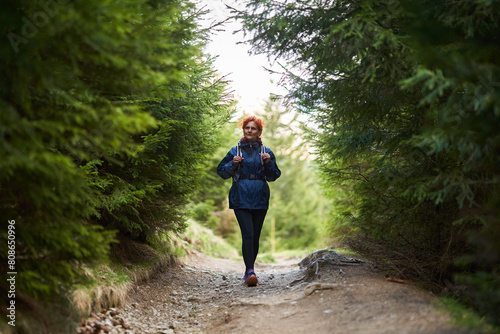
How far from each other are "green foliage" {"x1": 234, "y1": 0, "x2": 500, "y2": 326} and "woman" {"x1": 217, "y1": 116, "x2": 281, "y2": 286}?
1.33 metres

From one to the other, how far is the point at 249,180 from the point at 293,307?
8.15 ft

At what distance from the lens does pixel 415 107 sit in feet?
15.6

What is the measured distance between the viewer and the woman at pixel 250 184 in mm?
6195

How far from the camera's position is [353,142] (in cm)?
607

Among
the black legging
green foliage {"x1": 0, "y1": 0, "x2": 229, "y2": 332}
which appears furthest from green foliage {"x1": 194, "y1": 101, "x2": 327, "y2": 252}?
green foliage {"x1": 0, "y1": 0, "x2": 229, "y2": 332}

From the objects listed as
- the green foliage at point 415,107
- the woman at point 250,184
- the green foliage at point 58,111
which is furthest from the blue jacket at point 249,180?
the green foliage at point 58,111

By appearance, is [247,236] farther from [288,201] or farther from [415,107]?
[288,201]

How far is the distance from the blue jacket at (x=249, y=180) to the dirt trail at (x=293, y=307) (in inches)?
58.5

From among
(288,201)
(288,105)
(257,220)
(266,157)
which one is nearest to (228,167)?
(266,157)

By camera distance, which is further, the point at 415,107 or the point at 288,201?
the point at 288,201

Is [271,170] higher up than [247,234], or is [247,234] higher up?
[271,170]

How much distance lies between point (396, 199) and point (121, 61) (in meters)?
4.13

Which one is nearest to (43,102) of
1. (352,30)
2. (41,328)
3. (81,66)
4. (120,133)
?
(81,66)

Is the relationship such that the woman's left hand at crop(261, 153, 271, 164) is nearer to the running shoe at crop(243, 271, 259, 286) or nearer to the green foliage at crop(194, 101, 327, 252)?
the running shoe at crop(243, 271, 259, 286)
